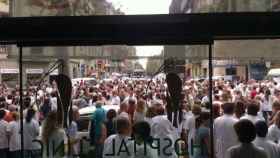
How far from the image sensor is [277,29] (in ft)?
22.2

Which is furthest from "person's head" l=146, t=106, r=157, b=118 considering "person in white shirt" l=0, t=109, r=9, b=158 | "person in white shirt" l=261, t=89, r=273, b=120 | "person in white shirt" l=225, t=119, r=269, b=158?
"person in white shirt" l=261, t=89, r=273, b=120

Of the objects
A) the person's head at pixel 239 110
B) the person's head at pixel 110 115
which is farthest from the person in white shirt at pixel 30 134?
the person's head at pixel 239 110

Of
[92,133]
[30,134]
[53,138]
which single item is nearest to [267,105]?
[92,133]

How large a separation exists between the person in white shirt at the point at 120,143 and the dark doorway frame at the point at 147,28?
109 centimetres

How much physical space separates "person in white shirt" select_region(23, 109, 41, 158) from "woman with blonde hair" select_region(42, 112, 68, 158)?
3.79 feet

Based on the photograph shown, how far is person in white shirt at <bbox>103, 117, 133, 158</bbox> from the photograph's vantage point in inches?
260

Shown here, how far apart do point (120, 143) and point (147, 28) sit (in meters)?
1.47

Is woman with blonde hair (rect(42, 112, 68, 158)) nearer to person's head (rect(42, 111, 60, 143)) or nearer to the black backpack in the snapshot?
person's head (rect(42, 111, 60, 143))

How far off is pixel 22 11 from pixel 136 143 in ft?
10.1

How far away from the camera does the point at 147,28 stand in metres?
6.86

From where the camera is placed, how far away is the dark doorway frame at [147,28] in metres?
6.69

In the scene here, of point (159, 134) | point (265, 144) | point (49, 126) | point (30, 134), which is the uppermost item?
point (49, 126)

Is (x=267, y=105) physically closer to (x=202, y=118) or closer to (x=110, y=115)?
(x=110, y=115)

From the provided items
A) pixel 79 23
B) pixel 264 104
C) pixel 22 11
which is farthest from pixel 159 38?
pixel 264 104
